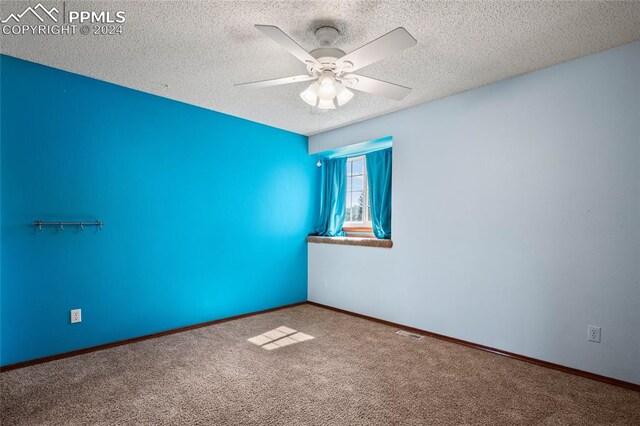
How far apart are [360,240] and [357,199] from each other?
741 millimetres

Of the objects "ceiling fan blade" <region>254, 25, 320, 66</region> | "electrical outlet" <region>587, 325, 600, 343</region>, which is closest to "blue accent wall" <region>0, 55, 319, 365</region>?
"ceiling fan blade" <region>254, 25, 320, 66</region>

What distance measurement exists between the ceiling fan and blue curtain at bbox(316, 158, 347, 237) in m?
2.30

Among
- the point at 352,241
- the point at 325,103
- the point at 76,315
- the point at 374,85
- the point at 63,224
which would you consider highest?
the point at 374,85

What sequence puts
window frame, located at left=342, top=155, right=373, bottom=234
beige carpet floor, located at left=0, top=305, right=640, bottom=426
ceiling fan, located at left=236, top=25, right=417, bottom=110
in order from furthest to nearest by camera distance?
window frame, located at left=342, top=155, right=373, bottom=234 < beige carpet floor, located at left=0, top=305, right=640, bottom=426 < ceiling fan, located at left=236, top=25, right=417, bottom=110

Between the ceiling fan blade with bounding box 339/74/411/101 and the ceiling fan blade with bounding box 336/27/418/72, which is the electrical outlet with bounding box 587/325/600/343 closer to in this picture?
the ceiling fan blade with bounding box 339/74/411/101

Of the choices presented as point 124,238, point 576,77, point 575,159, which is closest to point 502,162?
point 575,159

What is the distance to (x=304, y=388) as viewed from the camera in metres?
2.27

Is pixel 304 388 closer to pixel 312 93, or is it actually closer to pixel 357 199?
pixel 312 93

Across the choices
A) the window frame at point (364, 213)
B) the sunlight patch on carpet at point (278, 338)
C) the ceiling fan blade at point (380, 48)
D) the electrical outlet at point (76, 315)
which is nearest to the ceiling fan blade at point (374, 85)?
the ceiling fan blade at point (380, 48)

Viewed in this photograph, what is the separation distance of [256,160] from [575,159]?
10.6ft

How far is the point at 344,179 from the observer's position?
4684 millimetres

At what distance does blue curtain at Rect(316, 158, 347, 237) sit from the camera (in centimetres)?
468

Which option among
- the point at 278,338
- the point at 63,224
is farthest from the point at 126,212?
the point at 278,338

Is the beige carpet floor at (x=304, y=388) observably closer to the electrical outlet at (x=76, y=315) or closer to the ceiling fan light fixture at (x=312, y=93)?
the electrical outlet at (x=76, y=315)
